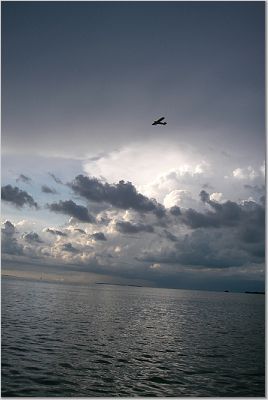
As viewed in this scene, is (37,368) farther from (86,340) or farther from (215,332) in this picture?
(215,332)

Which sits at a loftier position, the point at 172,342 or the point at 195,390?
the point at 195,390

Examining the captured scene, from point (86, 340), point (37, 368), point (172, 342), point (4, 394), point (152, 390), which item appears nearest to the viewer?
point (4, 394)

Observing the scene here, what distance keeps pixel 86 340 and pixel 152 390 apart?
1621 centimetres

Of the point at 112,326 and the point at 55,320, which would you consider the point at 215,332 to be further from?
the point at 55,320

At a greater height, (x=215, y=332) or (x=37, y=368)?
(x=37, y=368)

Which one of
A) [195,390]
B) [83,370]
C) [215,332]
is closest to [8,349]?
[83,370]

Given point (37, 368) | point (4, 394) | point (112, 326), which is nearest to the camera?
point (4, 394)

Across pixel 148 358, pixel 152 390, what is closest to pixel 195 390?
pixel 152 390

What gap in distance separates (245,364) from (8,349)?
2307cm

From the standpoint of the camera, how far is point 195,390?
2255 centimetres

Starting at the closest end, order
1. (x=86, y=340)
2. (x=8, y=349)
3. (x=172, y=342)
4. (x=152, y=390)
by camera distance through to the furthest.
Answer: (x=152, y=390) < (x=8, y=349) < (x=86, y=340) < (x=172, y=342)

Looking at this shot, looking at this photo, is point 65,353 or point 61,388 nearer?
point 61,388

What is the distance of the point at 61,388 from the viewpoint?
21.2m

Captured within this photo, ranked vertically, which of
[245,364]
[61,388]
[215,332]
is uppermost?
[61,388]
